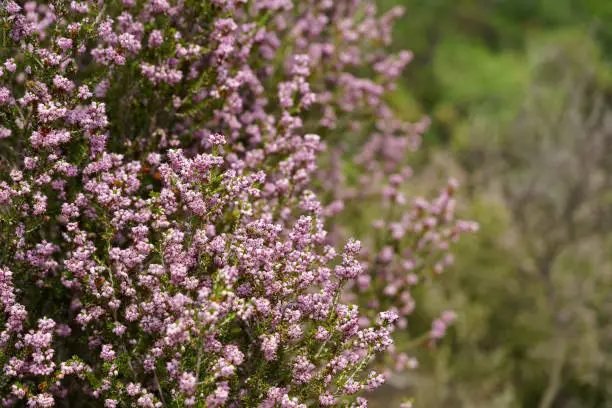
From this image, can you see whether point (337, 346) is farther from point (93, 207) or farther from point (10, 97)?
point (10, 97)

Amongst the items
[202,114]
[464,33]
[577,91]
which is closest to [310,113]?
[202,114]

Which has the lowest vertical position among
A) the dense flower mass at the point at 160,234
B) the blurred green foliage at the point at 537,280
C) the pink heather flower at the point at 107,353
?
the pink heather flower at the point at 107,353

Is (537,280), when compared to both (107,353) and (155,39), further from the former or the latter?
(107,353)

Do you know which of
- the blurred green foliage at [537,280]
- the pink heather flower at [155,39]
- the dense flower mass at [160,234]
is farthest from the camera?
the blurred green foliage at [537,280]

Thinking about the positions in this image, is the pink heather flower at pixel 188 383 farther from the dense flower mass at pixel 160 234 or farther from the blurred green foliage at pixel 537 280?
the blurred green foliage at pixel 537 280

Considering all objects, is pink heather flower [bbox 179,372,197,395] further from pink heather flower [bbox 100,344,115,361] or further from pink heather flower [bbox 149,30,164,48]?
pink heather flower [bbox 149,30,164,48]

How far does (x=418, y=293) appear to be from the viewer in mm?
12469

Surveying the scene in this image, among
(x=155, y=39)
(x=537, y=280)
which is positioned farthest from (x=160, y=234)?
(x=537, y=280)

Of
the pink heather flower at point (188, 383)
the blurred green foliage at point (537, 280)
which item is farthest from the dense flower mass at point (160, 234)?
the blurred green foliage at point (537, 280)

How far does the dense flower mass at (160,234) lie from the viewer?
12.3 ft

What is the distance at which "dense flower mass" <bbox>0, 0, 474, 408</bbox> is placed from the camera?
3.73 meters

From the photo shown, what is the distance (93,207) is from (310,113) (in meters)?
3.09

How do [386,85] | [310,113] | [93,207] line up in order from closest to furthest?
1. [93,207]
2. [310,113]
3. [386,85]

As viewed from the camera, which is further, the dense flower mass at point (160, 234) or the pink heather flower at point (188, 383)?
the dense flower mass at point (160, 234)
